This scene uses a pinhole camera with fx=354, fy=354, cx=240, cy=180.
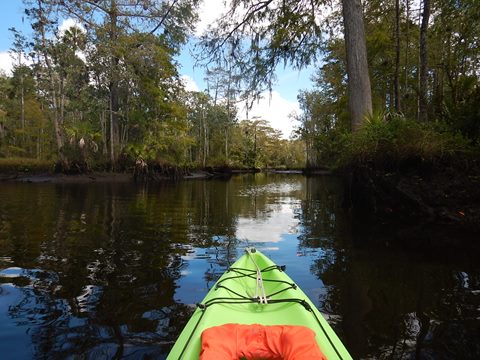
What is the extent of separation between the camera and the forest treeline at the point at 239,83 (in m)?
8.34

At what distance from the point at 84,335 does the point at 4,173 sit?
26157 mm

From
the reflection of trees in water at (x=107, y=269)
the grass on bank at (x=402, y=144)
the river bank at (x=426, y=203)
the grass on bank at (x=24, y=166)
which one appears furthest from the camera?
the grass on bank at (x=24, y=166)

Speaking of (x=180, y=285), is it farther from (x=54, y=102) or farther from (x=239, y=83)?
(x=54, y=102)

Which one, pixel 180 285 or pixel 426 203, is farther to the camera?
pixel 426 203

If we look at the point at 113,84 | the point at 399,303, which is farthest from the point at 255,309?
the point at 113,84

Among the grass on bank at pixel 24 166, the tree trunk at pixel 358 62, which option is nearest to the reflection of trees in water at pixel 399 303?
the tree trunk at pixel 358 62

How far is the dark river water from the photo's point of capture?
292 centimetres

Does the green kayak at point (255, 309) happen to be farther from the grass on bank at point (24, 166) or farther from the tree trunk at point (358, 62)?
the grass on bank at point (24, 166)

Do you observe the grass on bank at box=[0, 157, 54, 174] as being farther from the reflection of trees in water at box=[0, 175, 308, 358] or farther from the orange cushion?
the orange cushion

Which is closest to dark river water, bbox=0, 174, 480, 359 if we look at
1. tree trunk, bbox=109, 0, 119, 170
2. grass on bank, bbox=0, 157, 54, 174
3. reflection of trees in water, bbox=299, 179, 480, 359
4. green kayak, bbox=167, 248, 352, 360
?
reflection of trees in water, bbox=299, 179, 480, 359

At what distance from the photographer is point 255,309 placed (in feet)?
9.45

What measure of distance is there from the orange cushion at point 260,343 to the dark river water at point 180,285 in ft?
2.83

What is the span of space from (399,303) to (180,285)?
2.47 meters

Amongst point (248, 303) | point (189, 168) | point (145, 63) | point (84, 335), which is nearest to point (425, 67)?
point (248, 303)
